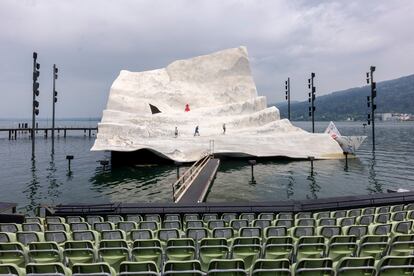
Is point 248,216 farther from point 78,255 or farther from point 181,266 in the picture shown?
point 181,266

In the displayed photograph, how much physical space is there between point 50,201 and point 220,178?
1341 cm

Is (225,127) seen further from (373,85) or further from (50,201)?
(50,201)

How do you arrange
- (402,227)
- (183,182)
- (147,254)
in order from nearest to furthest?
1. (147,254)
2. (402,227)
3. (183,182)

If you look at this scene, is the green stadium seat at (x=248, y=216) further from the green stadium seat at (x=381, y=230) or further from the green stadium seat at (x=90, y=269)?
the green stadium seat at (x=90, y=269)

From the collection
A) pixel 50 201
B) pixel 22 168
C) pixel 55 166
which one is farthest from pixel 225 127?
pixel 50 201

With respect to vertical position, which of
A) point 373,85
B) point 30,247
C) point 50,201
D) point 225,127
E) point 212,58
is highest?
point 212,58

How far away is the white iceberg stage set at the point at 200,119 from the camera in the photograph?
41.0 m

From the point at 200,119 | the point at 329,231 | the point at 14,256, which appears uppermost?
the point at 200,119

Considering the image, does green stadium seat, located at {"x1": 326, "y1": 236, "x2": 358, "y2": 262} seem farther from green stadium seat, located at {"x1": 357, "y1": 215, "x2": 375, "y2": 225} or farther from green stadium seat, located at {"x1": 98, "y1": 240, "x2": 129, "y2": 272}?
green stadium seat, located at {"x1": 98, "y1": 240, "x2": 129, "y2": 272}

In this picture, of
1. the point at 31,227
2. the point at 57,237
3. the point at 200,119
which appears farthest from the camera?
the point at 200,119

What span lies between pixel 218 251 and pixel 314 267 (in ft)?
6.71

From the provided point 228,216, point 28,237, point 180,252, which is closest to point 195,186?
point 228,216

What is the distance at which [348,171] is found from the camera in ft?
117

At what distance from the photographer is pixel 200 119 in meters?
47.9
